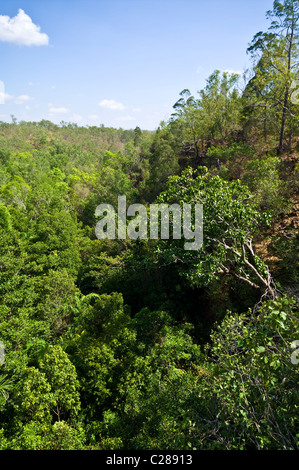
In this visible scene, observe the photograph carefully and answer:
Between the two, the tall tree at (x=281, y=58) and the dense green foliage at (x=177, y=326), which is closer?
the dense green foliage at (x=177, y=326)

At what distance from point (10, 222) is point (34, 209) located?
480 cm

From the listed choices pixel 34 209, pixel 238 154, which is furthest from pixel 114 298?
pixel 34 209

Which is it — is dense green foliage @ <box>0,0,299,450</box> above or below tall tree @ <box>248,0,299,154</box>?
below

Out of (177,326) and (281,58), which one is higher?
(281,58)

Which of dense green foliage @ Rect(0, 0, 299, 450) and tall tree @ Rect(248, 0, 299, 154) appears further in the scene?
tall tree @ Rect(248, 0, 299, 154)

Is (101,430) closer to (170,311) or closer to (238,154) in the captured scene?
(170,311)

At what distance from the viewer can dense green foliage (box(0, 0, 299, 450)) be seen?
14.9 feet

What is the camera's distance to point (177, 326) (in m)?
11.0

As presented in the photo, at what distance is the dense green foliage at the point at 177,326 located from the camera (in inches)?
178

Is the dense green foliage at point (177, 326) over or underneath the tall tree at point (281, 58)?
underneath

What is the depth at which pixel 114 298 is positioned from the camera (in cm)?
1134
